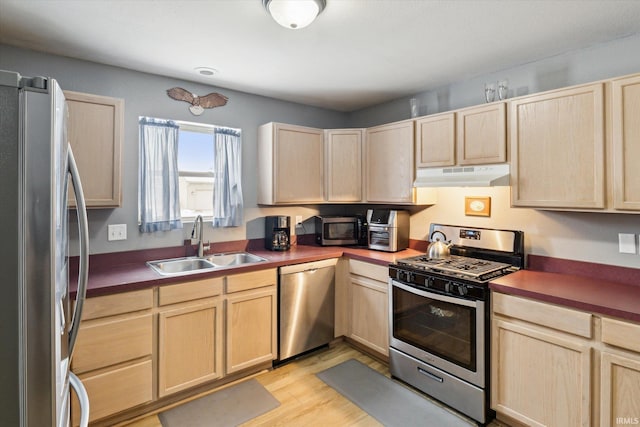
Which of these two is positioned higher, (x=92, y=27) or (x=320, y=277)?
(x=92, y=27)

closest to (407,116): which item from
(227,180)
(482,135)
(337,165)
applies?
(337,165)

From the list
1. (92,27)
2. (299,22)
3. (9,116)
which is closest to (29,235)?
(9,116)

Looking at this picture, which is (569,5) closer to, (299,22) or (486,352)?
(299,22)

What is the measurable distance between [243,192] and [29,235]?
8.00 feet

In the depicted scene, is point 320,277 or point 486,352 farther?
point 320,277

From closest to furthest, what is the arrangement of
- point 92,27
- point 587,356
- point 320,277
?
point 587,356, point 92,27, point 320,277

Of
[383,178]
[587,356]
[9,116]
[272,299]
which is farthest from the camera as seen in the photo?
[383,178]

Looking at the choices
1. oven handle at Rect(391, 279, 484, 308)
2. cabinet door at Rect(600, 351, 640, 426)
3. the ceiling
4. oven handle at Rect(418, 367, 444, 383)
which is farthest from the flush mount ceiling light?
oven handle at Rect(418, 367, 444, 383)

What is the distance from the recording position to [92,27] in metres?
1.97

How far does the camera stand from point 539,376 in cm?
189

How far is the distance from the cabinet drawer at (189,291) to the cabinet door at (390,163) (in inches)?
67.1

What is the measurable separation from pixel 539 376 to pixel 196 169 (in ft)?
9.59

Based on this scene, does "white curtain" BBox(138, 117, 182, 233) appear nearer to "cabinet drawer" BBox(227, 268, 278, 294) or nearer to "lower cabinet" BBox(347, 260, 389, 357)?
"cabinet drawer" BBox(227, 268, 278, 294)

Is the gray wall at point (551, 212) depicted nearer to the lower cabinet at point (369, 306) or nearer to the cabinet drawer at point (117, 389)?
the lower cabinet at point (369, 306)
